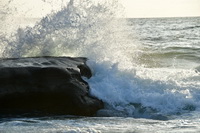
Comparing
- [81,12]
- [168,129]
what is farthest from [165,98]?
[81,12]

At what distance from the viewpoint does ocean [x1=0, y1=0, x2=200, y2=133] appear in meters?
5.37

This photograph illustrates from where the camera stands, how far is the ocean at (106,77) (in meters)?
5.37

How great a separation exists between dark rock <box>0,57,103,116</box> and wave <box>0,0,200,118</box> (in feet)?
1.45

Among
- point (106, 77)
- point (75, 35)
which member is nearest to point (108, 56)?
point (106, 77)

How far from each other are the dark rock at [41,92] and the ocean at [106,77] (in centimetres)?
28

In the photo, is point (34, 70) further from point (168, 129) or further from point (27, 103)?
point (168, 129)

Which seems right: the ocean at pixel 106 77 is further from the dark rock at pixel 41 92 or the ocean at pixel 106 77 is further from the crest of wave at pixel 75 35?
the dark rock at pixel 41 92

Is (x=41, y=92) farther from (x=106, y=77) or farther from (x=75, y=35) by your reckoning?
(x=75, y=35)

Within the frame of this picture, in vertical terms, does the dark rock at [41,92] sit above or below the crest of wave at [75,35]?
below

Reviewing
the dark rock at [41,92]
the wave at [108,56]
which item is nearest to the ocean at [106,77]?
the wave at [108,56]

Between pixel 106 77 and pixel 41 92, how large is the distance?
1645mm

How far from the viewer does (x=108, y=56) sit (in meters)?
8.34

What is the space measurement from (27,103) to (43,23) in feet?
12.1

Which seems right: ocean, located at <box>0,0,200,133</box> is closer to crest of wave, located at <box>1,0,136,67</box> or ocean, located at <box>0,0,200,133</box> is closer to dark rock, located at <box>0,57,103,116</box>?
crest of wave, located at <box>1,0,136,67</box>
